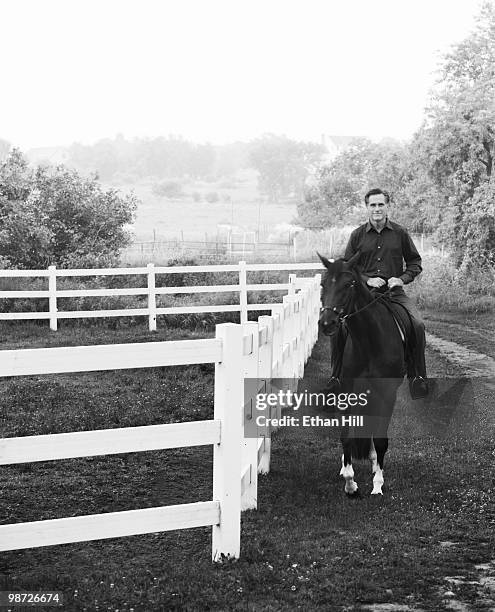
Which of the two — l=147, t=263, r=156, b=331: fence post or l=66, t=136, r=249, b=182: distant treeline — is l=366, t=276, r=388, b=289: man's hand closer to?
l=147, t=263, r=156, b=331: fence post

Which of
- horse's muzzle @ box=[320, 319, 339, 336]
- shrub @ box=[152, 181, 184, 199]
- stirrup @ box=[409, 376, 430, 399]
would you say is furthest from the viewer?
shrub @ box=[152, 181, 184, 199]

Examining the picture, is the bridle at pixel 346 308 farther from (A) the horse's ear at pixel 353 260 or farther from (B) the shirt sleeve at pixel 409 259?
(B) the shirt sleeve at pixel 409 259

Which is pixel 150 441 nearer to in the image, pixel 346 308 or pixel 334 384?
pixel 346 308

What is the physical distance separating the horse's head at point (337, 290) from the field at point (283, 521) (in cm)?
164

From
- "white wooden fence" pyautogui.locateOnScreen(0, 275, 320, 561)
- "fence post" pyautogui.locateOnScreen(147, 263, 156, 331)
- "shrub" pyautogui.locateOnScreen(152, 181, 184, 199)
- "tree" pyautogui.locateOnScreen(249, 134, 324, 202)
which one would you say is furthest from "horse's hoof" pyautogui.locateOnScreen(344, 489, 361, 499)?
"tree" pyautogui.locateOnScreen(249, 134, 324, 202)

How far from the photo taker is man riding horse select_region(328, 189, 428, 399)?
923 cm

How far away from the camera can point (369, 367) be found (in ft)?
28.0

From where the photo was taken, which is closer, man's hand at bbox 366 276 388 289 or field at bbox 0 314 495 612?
field at bbox 0 314 495 612

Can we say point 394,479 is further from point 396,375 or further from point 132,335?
point 132,335

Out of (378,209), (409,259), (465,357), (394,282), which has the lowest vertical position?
(465,357)

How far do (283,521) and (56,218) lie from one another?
28963 millimetres

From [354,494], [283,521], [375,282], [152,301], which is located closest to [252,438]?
[283,521]

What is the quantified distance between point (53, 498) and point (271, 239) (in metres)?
77.9

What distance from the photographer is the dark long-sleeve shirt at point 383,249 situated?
934cm
